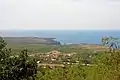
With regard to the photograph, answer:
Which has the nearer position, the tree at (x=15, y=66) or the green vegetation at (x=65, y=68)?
the green vegetation at (x=65, y=68)

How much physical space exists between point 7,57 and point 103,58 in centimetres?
917

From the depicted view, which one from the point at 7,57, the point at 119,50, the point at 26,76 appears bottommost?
the point at 26,76

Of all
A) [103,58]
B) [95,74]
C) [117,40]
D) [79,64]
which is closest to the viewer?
[117,40]

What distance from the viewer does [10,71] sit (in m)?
19.2

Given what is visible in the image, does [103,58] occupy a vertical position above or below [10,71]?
above

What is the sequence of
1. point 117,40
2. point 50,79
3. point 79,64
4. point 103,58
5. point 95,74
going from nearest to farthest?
point 117,40, point 103,58, point 95,74, point 50,79, point 79,64

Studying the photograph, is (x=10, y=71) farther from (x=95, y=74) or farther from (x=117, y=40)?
(x=117, y=40)

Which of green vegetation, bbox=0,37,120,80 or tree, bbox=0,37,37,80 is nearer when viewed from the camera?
green vegetation, bbox=0,37,120,80

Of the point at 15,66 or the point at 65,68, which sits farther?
the point at 15,66

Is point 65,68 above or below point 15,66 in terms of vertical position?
above

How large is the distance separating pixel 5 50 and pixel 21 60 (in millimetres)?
1242

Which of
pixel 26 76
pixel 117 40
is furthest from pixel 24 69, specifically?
pixel 117 40

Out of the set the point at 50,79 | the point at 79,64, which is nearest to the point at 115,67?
the point at 50,79

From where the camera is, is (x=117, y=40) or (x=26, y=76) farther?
(x=26, y=76)
